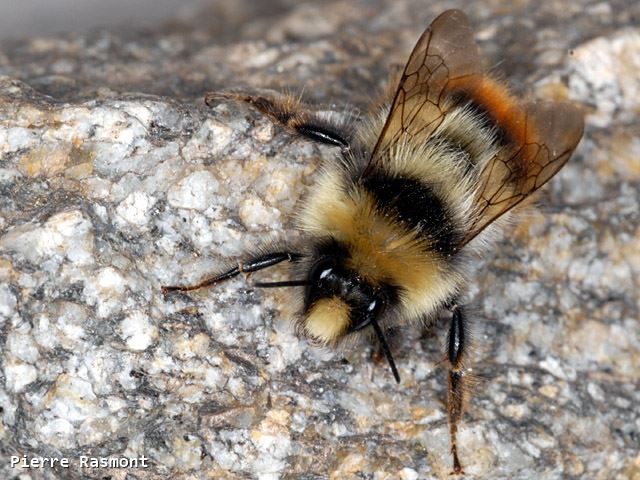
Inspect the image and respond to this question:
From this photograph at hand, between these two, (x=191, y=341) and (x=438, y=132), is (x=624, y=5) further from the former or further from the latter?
(x=191, y=341)

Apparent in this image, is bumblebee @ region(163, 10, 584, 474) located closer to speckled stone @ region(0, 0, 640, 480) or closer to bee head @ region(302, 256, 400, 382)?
bee head @ region(302, 256, 400, 382)

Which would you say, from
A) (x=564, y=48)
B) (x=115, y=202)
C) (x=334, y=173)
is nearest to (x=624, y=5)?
(x=564, y=48)

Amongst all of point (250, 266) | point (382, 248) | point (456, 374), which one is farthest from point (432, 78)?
point (456, 374)

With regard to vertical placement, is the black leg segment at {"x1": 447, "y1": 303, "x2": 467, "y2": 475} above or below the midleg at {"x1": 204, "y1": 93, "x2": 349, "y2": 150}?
below

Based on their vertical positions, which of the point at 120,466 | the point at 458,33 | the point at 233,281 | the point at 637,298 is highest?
the point at 458,33

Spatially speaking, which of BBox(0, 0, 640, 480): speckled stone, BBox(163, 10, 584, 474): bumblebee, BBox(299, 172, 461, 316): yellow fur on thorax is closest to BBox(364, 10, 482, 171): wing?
BBox(163, 10, 584, 474): bumblebee

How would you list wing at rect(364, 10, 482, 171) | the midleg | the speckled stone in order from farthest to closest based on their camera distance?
the midleg, wing at rect(364, 10, 482, 171), the speckled stone

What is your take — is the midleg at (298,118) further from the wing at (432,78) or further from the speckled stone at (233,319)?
the wing at (432,78)
